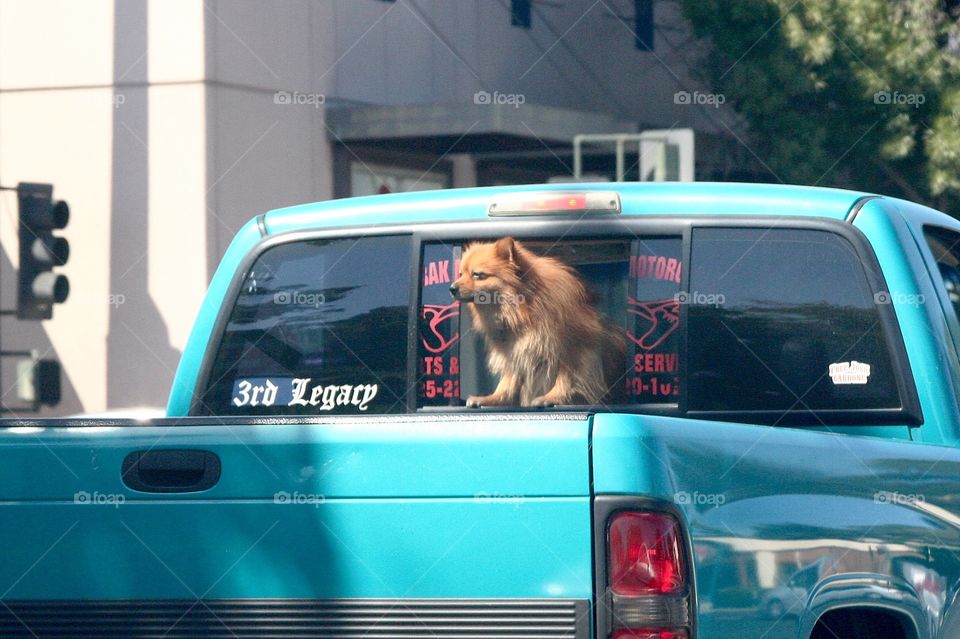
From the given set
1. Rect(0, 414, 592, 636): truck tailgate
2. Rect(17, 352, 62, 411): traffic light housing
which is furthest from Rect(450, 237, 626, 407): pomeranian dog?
Rect(17, 352, 62, 411): traffic light housing

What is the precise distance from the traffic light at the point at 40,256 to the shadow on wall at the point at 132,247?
2.91 m

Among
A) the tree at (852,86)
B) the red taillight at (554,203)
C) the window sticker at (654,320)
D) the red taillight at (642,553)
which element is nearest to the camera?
the red taillight at (642,553)

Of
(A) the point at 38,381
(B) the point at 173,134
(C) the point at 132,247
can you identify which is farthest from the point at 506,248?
(C) the point at 132,247

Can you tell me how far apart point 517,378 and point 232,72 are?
11599 millimetres

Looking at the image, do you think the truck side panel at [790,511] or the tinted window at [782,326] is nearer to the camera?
the truck side panel at [790,511]

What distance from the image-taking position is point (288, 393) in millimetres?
4562

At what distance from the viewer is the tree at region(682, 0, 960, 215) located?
16.7 metres

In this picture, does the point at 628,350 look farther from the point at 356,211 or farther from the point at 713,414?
the point at 356,211

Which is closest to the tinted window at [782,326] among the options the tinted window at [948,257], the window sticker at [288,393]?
the tinted window at [948,257]

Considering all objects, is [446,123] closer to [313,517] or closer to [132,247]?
[132,247]

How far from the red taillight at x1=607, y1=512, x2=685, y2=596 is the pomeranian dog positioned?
154 centimetres

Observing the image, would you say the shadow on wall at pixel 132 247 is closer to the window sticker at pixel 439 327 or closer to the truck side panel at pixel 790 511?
the window sticker at pixel 439 327

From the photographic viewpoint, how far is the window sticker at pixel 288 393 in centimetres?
453

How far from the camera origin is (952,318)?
4.20 meters
